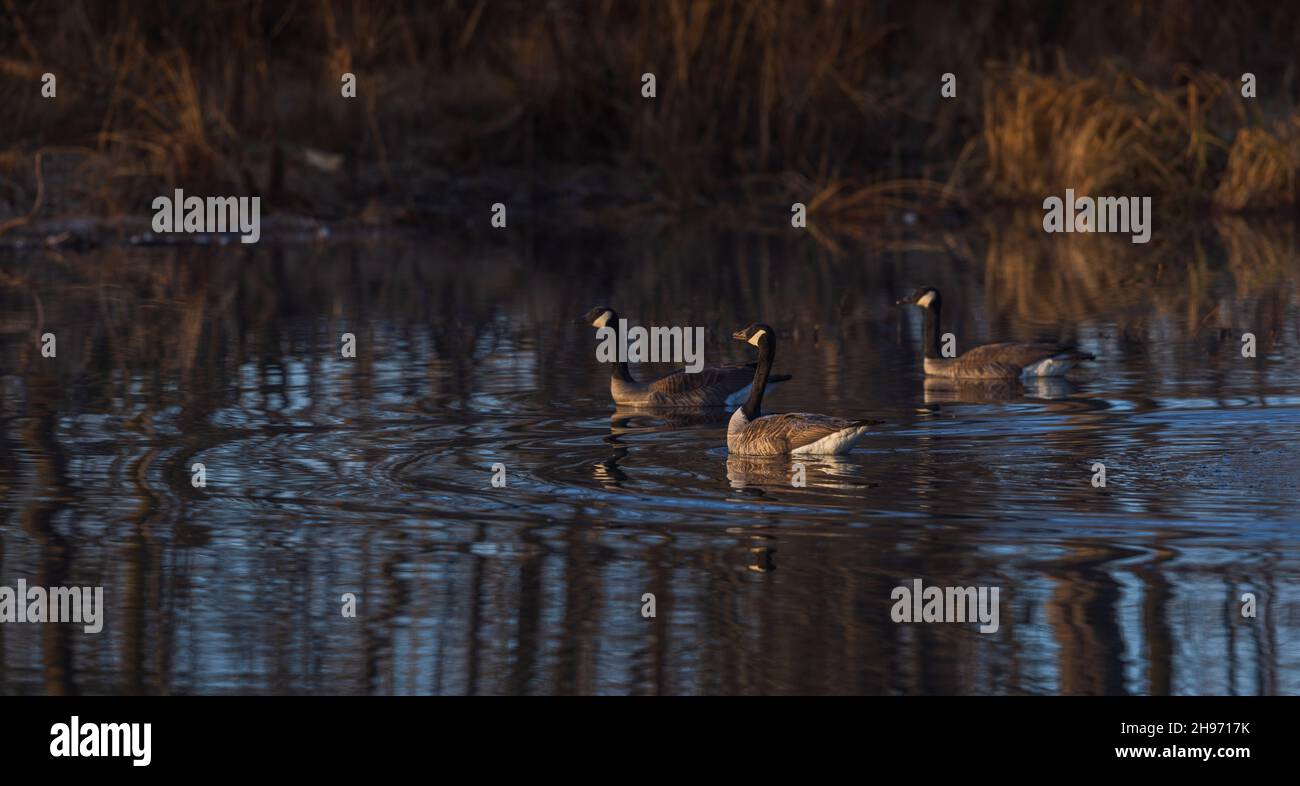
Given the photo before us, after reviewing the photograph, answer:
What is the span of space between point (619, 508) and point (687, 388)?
4308mm

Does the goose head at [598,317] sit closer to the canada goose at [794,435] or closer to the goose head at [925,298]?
the goose head at [925,298]

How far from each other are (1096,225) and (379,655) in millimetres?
24024

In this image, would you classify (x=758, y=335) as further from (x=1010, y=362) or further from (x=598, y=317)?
(x=598, y=317)

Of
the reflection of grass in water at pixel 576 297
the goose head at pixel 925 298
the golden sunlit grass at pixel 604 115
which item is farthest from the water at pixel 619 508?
the golden sunlit grass at pixel 604 115

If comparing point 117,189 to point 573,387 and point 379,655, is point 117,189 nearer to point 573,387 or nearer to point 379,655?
point 573,387

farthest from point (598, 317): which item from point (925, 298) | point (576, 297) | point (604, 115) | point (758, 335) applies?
point (604, 115)

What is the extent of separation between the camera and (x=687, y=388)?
48.9ft

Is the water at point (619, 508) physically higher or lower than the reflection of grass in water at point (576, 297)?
lower

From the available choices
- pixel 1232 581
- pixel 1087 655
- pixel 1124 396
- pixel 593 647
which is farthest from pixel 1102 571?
pixel 1124 396

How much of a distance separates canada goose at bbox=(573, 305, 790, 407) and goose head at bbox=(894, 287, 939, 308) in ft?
7.32

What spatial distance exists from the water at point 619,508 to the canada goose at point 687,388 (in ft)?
1.15

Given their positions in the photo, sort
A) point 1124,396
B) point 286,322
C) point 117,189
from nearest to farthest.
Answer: point 1124,396 → point 286,322 → point 117,189

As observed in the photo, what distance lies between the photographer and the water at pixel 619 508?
25.5 feet

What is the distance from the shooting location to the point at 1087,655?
7.68 metres
